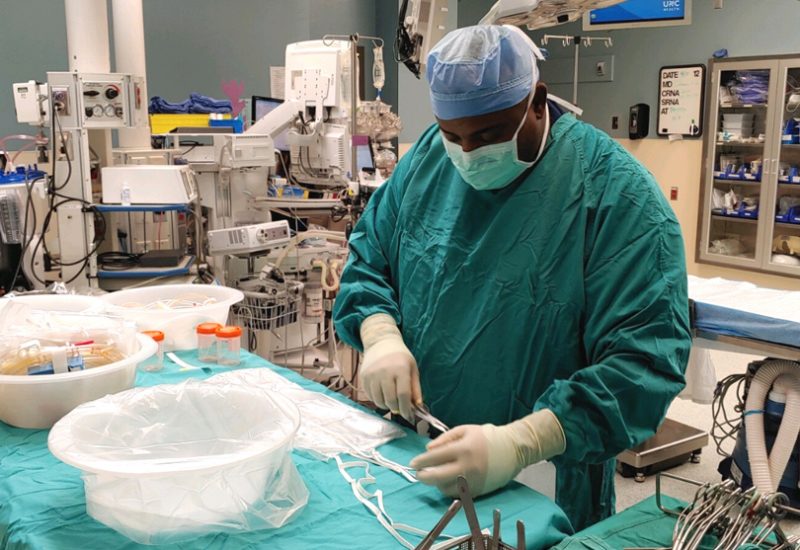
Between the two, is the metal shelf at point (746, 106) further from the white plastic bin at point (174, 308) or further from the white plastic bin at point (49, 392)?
the white plastic bin at point (49, 392)

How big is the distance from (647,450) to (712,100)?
3944mm

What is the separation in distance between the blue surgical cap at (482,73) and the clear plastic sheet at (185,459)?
2.12ft

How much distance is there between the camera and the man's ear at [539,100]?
1.43 metres

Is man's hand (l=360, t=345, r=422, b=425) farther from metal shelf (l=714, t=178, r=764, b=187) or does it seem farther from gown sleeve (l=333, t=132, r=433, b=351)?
metal shelf (l=714, t=178, r=764, b=187)

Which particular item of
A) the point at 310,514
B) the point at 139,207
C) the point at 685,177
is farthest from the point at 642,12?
the point at 310,514

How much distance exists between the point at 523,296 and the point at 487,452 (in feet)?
1.06

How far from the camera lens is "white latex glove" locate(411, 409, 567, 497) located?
1193mm

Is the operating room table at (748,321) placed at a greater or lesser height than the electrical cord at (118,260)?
lesser

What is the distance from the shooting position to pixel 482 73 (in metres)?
1.33

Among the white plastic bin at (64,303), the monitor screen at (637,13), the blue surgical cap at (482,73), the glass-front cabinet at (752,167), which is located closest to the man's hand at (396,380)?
the blue surgical cap at (482,73)

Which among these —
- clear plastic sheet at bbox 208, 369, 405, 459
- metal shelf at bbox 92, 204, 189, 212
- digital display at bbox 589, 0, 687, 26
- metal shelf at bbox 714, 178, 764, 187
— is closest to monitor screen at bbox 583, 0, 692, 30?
digital display at bbox 589, 0, 687, 26

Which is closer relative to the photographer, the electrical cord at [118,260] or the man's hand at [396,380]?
the man's hand at [396,380]

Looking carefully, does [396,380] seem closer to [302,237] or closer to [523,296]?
[523,296]

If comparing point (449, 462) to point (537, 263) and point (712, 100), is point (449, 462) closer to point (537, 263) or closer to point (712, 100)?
point (537, 263)
